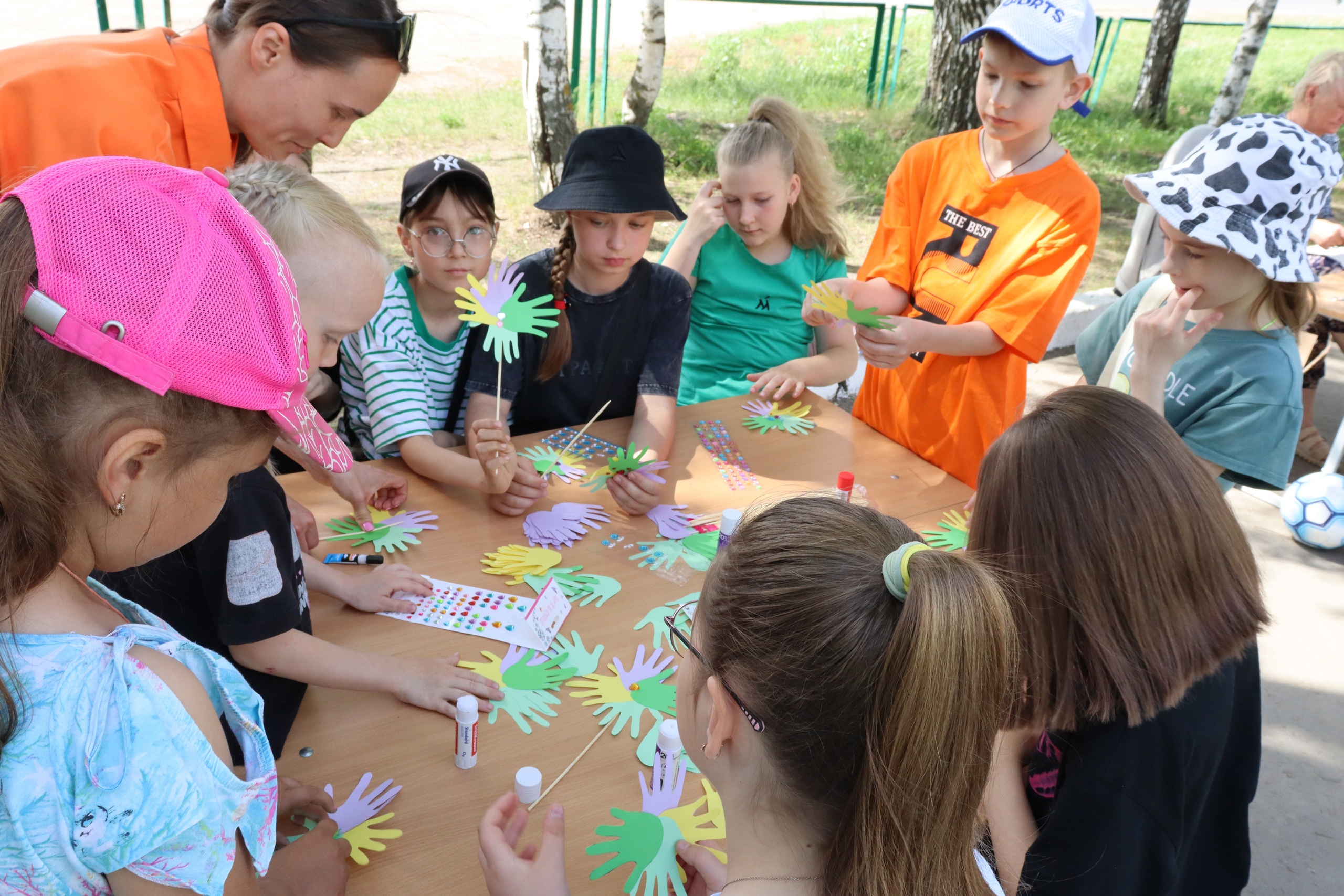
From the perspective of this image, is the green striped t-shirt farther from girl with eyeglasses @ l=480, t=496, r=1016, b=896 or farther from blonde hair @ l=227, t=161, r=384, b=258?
girl with eyeglasses @ l=480, t=496, r=1016, b=896

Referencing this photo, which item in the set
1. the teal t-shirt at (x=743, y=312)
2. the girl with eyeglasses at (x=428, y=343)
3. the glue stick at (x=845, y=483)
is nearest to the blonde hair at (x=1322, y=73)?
the teal t-shirt at (x=743, y=312)

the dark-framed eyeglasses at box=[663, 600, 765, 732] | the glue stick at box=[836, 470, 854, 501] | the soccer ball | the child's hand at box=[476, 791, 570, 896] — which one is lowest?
the soccer ball

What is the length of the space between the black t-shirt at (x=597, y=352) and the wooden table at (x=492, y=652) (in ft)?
0.45

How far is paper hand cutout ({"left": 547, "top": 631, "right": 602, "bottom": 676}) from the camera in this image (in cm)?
160

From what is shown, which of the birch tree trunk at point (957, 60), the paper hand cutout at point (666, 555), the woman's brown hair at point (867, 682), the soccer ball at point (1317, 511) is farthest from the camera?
the birch tree trunk at point (957, 60)

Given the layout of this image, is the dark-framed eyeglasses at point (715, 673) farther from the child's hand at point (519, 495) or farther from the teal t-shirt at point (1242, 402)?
the teal t-shirt at point (1242, 402)

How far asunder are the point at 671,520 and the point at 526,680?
2.09 ft

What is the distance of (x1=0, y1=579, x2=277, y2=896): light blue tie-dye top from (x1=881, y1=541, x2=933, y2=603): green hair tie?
2.33 ft

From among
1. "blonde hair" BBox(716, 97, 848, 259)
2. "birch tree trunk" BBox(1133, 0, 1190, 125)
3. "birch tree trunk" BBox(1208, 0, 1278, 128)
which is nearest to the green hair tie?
"blonde hair" BBox(716, 97, 848, 259)

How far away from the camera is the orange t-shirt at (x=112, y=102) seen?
1.50 meters

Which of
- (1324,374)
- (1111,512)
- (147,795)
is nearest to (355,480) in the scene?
(147,795)

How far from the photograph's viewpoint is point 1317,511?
→ 12.0ft

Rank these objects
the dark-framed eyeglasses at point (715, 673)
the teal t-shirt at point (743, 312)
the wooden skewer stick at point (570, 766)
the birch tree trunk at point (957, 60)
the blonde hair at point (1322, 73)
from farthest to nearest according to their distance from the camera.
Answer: the birch tree trunk at point (957, 60)
the blonde hair at point (1322, 73)
the teal t-shirt at point (743, 312)
the wooden skewer stick at point (570, 766)
the dark-framed eyeglasses at point (715, 673)

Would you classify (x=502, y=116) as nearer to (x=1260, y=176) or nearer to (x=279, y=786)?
(x=1260, y=176)
